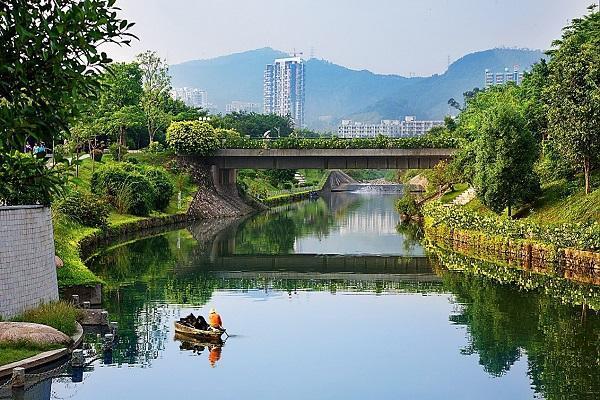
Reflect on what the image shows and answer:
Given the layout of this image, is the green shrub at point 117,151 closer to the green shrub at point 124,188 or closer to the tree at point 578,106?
the green shrub at point 124,188

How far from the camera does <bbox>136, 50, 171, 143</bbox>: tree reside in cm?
8369

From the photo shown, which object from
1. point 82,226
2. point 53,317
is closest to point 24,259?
point 53,317

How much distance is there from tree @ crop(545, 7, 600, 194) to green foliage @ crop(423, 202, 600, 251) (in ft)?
14.5

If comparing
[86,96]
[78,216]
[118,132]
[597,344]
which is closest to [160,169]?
[118,132]

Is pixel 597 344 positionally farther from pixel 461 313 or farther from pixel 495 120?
pixel 495 120

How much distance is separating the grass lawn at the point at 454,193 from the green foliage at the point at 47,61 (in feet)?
181

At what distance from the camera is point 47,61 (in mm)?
8648

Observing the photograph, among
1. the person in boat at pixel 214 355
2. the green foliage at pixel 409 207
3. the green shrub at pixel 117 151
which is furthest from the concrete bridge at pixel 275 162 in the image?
the person in boat at pixel 214 355

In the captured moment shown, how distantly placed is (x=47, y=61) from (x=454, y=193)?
59.7m

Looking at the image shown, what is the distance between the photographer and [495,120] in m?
46.0

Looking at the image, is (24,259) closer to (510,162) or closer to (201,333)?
(201,333)

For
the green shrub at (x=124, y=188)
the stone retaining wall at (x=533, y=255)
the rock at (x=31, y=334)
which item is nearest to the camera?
the rock at (x=31, y=334)

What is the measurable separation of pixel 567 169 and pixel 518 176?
8.23ft

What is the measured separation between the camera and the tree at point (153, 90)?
275 feet
